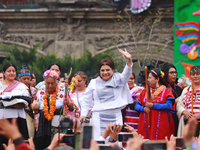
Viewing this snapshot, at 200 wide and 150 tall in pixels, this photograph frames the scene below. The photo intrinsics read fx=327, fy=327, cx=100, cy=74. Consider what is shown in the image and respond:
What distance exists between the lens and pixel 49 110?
5.11 metres

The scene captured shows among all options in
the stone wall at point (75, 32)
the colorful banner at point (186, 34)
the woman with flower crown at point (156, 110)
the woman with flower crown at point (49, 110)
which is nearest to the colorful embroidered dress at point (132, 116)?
the woman with flower crown at point (156, 110)

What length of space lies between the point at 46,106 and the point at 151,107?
1629mm

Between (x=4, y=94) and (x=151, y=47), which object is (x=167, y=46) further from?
(x=4, y=94)

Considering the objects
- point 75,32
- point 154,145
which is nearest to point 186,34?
point 75,32

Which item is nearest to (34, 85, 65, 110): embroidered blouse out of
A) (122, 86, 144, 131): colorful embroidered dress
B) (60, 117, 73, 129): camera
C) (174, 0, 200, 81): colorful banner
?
(122, 86, 144, 131): colorful embroidered dress

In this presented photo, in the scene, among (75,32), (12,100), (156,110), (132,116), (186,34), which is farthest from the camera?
(75,32)

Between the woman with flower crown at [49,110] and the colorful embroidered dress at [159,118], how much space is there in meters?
1.15

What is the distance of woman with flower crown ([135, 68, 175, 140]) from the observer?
16.2ft

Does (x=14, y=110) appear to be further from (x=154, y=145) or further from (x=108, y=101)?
(x=154, y=145)

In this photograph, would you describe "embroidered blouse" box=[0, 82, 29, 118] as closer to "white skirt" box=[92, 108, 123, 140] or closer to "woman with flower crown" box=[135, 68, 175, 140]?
"white skirt" box=[92, 108, 123, 140]

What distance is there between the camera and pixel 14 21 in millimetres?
12734

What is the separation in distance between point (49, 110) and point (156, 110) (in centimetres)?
166

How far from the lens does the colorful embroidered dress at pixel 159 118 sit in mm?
4926

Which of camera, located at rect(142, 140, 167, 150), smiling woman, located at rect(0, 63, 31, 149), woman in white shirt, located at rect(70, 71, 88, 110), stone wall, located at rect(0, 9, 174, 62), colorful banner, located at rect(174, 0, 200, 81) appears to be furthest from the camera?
stone wall, located at rect(0, 9, 174, 62)
